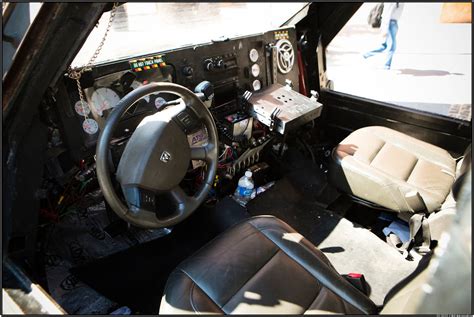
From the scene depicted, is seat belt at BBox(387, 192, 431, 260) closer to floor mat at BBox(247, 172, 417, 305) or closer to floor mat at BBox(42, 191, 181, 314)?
floor mat at BBox(247, 172, 417, 305)

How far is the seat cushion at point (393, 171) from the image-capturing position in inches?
69.0

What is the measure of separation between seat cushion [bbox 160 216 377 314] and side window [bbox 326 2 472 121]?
2.31m

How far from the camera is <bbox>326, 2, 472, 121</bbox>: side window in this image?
12.1 feet

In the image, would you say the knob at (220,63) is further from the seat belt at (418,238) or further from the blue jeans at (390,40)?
the blue jeans at (390,40)

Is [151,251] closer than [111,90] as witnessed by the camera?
No

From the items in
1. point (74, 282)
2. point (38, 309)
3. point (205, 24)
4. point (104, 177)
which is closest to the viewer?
point (38, 309)

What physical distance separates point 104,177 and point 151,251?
33.0 inches

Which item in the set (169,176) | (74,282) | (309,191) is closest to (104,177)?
(169,176)

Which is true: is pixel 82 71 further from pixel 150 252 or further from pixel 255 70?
pixel 255 70

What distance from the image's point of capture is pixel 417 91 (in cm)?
392

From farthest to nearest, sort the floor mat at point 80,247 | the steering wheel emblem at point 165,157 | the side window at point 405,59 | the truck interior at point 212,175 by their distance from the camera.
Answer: the side window at point 405,59
the floor mat at point 80,247
the steering wheel emblem at point 165,157
the truck interior at point 212,175

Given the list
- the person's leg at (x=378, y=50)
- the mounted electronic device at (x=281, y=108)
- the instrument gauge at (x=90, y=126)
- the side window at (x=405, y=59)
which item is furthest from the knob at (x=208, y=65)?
the person's leg at (x=378, y=50)

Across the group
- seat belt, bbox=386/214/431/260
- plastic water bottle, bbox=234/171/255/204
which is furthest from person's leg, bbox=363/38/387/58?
seat belt, bbox=386/214/431/260

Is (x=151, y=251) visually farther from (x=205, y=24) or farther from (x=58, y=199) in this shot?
(x=205, y=24)
